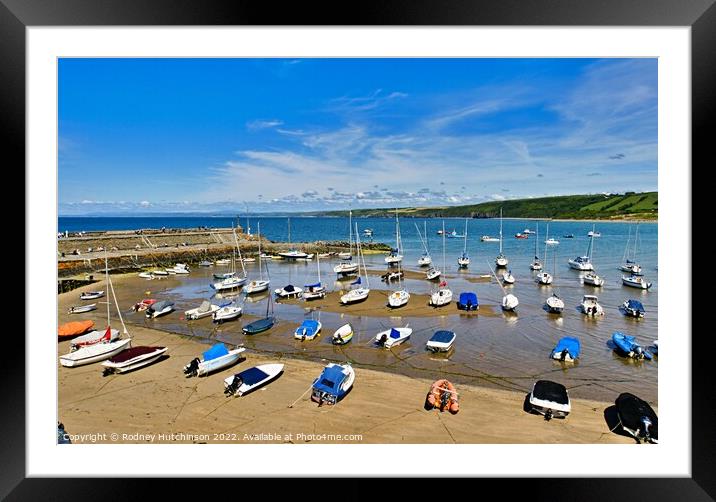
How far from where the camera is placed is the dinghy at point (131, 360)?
5855mm

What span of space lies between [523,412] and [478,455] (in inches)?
85.9

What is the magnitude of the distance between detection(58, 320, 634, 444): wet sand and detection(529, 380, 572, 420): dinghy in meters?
0.09

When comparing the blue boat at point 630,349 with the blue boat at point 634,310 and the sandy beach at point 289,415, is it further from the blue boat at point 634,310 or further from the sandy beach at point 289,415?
the blue boat at point 634,310

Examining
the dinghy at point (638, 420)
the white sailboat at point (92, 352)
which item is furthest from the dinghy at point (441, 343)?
the white sailboat at point (92, 352)

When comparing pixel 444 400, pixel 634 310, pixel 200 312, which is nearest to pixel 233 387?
pixel 444 400

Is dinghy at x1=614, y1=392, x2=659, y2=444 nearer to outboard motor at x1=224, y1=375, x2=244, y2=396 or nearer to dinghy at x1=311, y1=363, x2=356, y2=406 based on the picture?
dinghy at x1=311, y1=363, x2=356, y2=406

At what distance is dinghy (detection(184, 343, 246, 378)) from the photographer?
580 centimetres

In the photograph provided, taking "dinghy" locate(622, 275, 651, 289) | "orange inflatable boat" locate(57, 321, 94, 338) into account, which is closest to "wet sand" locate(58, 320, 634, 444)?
"orange inflatable boat" locate(57, 321, 94, 338)

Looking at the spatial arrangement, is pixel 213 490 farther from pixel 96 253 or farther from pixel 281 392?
pixel 96 253
